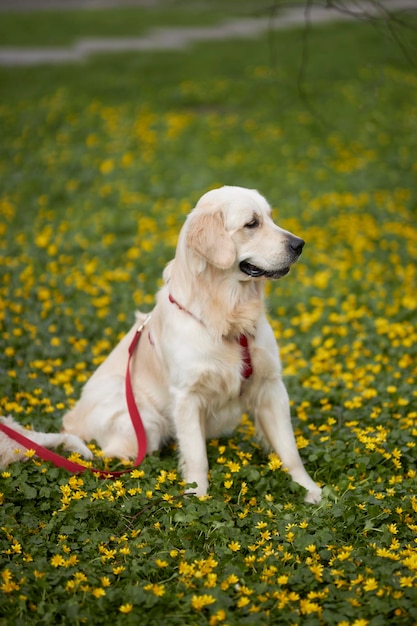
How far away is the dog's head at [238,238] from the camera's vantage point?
3.60 metres

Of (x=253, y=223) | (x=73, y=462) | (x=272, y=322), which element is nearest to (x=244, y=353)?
(x=253, y=223)

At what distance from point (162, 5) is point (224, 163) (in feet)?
55.5

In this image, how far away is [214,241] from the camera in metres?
3.59

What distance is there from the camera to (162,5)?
2483cm

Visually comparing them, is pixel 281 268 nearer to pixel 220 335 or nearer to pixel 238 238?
pixel 238 238

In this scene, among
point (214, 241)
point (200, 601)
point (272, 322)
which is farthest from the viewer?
point (272, 322)

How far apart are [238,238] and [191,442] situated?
1091 mm

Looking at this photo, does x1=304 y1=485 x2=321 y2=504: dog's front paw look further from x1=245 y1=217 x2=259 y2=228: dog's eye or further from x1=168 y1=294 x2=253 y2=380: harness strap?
x1=245 y1=217 x2=259 y2=228: dog's eye

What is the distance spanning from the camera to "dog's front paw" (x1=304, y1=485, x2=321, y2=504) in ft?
12.3

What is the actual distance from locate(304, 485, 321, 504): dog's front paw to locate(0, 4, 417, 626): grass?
6 centimetres

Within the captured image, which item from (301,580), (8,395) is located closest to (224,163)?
(8,395)

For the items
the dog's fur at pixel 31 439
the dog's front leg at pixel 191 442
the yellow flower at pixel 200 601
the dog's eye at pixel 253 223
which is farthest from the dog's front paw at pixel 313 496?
the dog's eye at pixel 253 223

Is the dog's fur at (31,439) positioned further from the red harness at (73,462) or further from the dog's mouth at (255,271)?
the dog's mouth at (255,271)

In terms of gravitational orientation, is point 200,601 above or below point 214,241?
below
